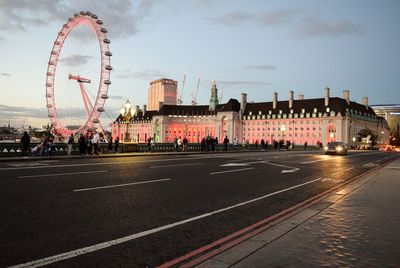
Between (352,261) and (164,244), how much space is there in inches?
112

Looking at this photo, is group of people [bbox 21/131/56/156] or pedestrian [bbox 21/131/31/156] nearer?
pedestrian [bbox 21/131/31/156]

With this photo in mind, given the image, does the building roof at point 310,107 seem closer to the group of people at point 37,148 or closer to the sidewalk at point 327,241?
the group of people at point 37,148

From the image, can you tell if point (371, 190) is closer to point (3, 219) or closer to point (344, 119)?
point (3, 219)

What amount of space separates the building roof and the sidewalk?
15145 centimetres

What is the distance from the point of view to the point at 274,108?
6811 inches

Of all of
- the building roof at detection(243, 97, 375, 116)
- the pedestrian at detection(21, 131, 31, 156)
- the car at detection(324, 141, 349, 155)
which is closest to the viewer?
the pedestrian at detection(21, 131, 31, 156)

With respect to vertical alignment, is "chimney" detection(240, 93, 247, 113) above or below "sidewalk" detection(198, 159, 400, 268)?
above

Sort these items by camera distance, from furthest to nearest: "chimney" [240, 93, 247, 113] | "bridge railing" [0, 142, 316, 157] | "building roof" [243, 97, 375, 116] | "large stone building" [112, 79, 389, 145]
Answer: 1. "chimney" [240, 93, 247, 113]
2. "building roof" [243, 97, 375, 116]
3. "large stone building" [112, 79, 389, 145]
4. "bridge railing" [0, 142, 316, 157]

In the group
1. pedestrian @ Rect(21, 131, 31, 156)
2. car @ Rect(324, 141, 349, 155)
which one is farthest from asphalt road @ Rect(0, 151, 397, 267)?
car @ Rect(324, 141, 349, 155)

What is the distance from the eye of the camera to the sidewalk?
5449 millimetres

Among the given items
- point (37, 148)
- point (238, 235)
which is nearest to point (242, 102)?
point (37, 148)

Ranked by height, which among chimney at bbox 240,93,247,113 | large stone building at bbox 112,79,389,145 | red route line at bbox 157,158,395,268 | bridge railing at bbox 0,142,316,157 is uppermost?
chimney at bbox 240,93,247,113

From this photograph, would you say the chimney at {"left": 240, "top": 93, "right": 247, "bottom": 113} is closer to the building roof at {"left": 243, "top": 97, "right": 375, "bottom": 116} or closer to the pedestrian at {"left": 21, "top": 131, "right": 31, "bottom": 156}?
the building roof at {"left": 243, "top": 97, "right": 375, "bottom": 116}

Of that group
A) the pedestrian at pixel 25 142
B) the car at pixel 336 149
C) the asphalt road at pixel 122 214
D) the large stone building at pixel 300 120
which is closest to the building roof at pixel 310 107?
the large stone building at pixel 300 120
